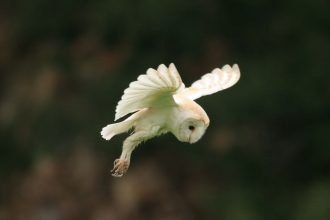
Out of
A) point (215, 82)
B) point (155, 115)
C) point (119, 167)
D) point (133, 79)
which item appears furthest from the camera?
point (133, 79)

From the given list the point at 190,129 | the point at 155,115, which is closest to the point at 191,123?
the point at 190,129

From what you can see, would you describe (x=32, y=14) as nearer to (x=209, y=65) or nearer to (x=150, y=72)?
(x=209, y=65)

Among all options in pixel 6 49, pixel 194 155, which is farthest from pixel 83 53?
pixel 194 155

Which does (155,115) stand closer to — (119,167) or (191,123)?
(191,123)

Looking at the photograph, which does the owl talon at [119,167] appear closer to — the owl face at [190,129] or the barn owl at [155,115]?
the barn owl at [155,115]

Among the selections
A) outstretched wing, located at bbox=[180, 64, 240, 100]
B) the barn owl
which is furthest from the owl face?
outstretched wing, located at bbox=[180, 64, 240, 100]
